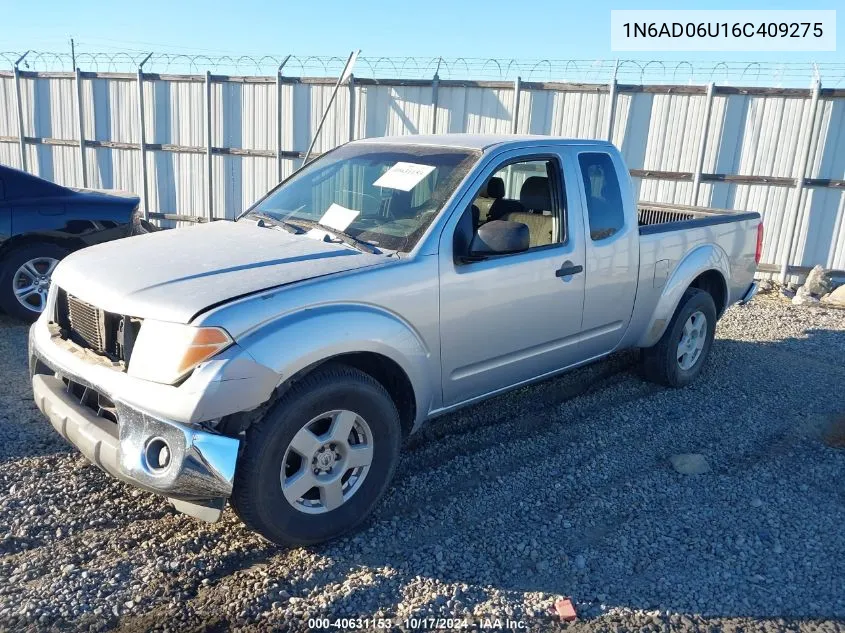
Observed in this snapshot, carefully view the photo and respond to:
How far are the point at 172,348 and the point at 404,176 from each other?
178 cm

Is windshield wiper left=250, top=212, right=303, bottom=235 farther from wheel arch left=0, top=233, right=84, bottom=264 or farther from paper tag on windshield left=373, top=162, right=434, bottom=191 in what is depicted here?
wheel arch left=0, top=233, right=84, bottom=264

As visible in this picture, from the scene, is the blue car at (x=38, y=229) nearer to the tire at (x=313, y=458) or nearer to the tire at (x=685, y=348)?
the tire at (x=313, y=458)

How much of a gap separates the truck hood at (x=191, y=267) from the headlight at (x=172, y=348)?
0.19ft

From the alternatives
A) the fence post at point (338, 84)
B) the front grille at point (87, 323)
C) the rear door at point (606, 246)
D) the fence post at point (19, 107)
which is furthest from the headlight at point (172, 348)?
the fence post at point (19, 107)

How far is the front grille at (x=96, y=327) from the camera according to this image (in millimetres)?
3150

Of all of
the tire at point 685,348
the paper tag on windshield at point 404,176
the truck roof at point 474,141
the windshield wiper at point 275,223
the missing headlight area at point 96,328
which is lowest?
the tire at point 685,348

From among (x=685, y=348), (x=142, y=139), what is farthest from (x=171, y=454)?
(x=142, y=139)

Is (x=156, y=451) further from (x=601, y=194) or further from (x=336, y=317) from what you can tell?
(x=601, y=194)

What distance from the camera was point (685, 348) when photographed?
5.82 meters

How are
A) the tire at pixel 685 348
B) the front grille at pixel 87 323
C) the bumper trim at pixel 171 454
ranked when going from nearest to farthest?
the bumper trim at pixel 171 454 < the front grille at pixel 87 323 < the tire at pixel 685 348

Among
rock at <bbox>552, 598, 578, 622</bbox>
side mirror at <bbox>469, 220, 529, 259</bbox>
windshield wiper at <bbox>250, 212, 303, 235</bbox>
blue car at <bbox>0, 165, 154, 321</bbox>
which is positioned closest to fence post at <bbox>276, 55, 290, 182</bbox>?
blue car at <bbox>0, 165, 154, 321</bbox>

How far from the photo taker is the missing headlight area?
3.15 meters

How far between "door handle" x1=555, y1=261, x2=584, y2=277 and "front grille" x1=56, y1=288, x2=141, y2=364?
2380 mm

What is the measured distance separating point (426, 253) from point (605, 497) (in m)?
1.70
